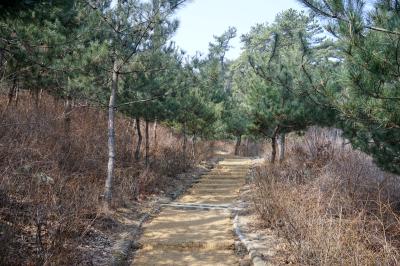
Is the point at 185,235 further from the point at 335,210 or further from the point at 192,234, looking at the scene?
the point at 335,210

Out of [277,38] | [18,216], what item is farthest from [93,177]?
[277,38]

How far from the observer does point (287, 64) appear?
10.8 metres

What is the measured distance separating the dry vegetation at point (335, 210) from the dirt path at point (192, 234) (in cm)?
83

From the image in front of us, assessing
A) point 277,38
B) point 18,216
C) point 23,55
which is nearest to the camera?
point 18,216

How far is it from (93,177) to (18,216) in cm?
329

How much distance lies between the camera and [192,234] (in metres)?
7.05

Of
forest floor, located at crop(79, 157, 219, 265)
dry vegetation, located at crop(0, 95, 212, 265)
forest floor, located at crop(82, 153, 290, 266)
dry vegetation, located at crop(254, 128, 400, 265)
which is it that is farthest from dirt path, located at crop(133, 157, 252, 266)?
dry vegetation, located at crop(0, 95, 212, 265)

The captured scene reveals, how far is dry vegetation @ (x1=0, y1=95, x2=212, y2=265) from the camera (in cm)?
463

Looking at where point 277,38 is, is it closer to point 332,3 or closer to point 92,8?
point 92,8

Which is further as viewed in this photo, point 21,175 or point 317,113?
point 317,113

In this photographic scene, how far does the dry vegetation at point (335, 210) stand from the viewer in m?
4.15

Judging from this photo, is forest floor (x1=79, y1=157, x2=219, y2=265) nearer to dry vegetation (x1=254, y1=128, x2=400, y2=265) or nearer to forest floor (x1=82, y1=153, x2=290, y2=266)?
forest floor (x1=82, y1=153, x2=290, y2=266)

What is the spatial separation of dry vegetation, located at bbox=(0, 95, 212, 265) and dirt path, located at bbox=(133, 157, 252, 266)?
954 millimetres

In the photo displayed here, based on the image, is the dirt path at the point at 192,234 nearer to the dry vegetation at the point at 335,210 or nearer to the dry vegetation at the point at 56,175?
the dry vegetation at the point at 335,210
